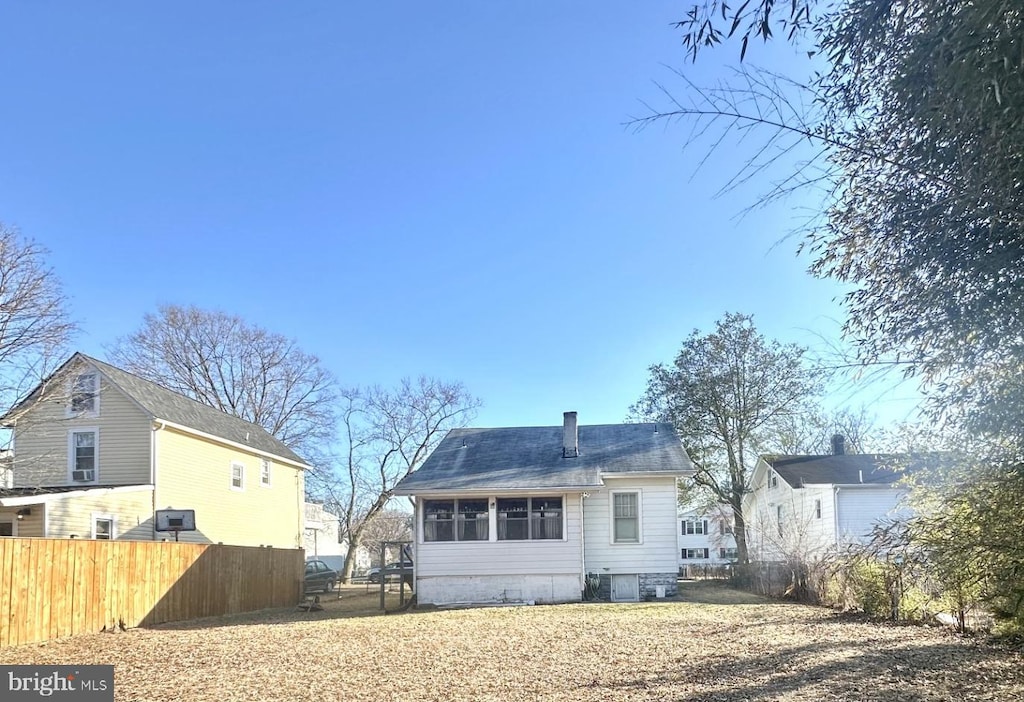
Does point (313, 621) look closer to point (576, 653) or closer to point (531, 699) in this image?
point (576, 653)

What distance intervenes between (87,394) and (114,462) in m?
1.94

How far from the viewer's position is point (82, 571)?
1320 centimetres

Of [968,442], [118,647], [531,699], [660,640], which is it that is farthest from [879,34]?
[118,647]

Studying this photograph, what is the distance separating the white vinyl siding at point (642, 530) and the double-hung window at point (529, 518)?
3.86ft

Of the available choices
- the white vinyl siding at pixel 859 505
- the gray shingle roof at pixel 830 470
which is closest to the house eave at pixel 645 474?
the gray shingle roof at pixel 830 470

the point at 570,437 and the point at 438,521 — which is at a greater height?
the point at 570,437

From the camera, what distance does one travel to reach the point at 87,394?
68.7 feet

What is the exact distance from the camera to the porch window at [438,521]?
18.9 metres

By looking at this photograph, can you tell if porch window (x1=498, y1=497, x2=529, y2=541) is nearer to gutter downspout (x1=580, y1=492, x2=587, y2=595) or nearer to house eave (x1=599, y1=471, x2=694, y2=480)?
gutter downspout (x1=580, y1=492, x2=587, y2=595)

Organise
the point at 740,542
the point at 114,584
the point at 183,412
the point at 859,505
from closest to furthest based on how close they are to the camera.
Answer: the point at 114,584
the point at 183,412
the point at 859,505
the point at 740,542

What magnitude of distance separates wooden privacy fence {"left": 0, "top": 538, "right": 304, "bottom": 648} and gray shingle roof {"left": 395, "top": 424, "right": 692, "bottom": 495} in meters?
4.49

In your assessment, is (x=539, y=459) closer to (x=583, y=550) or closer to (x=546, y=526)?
(x=546, y=526)

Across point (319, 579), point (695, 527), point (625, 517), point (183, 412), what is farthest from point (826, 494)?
point (695, 527)

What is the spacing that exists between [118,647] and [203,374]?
2624 centimetres
